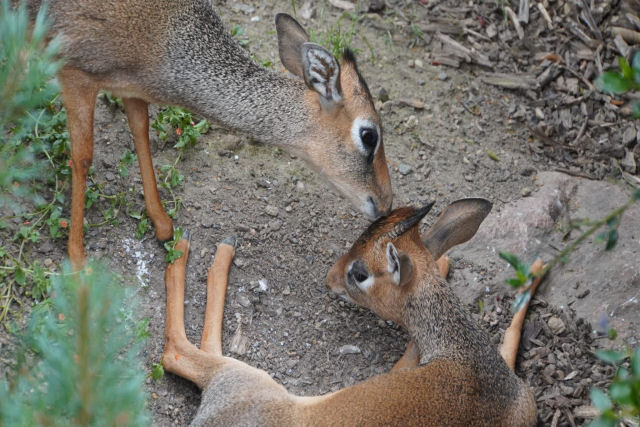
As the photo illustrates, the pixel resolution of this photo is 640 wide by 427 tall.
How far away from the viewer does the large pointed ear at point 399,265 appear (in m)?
4.70

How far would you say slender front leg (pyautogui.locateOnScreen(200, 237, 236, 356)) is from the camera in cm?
491

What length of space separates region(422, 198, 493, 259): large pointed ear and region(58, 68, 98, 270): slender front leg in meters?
2.25

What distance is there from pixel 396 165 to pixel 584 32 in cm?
217

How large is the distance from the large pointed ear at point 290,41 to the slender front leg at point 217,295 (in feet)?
4.23

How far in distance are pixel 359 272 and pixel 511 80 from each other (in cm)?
270

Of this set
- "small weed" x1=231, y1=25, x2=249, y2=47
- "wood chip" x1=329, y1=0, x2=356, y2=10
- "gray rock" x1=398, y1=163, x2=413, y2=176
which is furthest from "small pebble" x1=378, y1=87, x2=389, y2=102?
"small weed" x1=231, y1=25, x2=249, y2=47

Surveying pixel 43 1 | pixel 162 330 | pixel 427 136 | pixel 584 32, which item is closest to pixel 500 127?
pixel 427 136

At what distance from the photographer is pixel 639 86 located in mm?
2672

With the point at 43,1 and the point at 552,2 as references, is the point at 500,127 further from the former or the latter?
the point at 43,1

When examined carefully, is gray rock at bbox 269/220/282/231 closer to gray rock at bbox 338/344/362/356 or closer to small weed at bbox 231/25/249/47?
gray rock at bbox 338/344/362/356

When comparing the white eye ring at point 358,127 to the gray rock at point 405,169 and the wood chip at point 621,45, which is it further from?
the wood chip at point 621,45

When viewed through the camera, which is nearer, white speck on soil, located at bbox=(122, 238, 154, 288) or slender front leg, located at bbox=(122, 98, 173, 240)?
white speck on soil, located at bbox=(122, 238, 154, 288)

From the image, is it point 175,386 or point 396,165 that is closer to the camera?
point 175,386

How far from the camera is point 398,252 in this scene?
482cm
